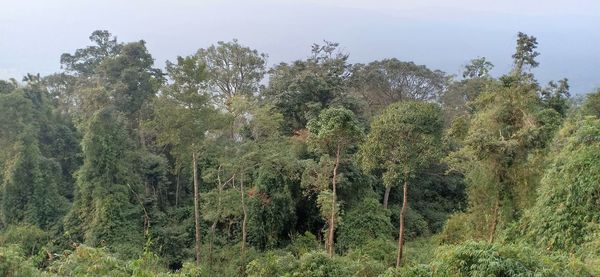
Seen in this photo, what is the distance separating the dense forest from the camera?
9758 mm

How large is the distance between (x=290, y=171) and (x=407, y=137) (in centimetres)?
538

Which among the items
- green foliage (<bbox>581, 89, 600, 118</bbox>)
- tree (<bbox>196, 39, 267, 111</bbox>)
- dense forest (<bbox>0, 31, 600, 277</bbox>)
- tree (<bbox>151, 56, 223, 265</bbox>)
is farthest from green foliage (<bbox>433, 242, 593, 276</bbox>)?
tree (<bbox>196, 39, 267, 111</bbox>)

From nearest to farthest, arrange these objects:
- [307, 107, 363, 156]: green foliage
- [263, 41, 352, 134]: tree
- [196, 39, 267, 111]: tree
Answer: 1. [307, 107, 363, 156]: green foliage
2. [263, 41, 352, 134]: tree
3. [196, 39, 267, 111]: tree

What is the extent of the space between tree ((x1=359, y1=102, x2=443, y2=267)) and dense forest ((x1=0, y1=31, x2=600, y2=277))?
0.12 ft

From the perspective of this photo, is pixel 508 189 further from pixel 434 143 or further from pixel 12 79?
pixel 12 79

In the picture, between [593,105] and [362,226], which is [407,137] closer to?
[362,226]

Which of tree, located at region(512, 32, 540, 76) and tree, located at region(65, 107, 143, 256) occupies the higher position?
tree, located at region(512, 32, 540, 76)

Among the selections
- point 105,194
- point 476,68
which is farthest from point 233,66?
point 476,68

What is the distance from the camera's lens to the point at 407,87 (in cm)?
2895

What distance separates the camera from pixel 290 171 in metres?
15.9

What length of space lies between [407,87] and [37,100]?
19.3 meters

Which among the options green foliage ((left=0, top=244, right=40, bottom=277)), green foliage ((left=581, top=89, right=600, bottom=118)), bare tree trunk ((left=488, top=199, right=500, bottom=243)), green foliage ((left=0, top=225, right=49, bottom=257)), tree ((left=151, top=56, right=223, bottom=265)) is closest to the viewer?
green foliage ((left=0, top=244, right=40, bottom=277))

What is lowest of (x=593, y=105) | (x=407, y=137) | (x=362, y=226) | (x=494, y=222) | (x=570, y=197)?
(x=362, y=226)

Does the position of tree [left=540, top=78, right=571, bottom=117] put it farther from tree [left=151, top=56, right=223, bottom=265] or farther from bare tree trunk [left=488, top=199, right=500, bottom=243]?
tree [left=151, top=56, right=223, bottom=265]
